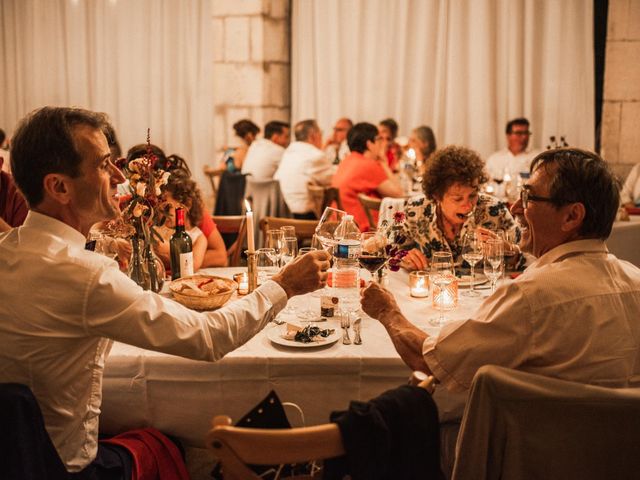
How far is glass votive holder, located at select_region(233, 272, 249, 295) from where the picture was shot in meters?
2.37

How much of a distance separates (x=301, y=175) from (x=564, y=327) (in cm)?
430

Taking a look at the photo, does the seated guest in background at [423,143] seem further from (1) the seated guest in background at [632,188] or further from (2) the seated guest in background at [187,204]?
(2) the seated guest in background at [187,204]

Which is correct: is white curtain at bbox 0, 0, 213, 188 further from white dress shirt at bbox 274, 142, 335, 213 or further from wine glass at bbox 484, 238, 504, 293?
wine glass at bbox 484, 238, 504, 293

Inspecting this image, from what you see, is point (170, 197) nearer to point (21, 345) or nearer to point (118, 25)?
point (21, 345)

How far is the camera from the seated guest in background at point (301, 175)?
18.3ft

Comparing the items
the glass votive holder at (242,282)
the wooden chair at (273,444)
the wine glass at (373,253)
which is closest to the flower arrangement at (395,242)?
the wine glass at (373,253)

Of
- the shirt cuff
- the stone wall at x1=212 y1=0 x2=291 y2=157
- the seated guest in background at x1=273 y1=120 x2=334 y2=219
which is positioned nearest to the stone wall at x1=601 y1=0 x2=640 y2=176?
the seated guest in background at x1=273 y1=120 x2=334 y2=219

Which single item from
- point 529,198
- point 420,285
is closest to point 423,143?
point 420,285

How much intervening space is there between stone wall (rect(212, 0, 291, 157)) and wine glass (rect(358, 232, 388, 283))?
5.23m

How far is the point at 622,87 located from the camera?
20.2 ft

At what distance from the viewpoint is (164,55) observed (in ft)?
27.2

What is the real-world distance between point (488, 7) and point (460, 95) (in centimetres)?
98

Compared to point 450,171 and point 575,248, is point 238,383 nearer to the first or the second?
point 575,248

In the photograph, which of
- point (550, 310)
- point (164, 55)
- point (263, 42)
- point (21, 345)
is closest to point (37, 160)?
point (21, 345)
